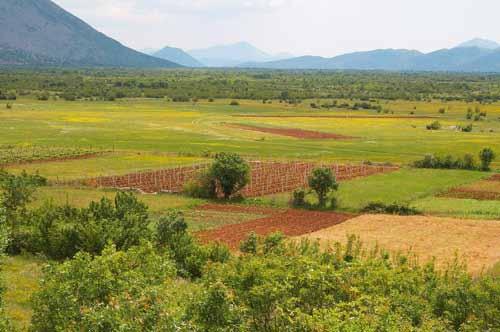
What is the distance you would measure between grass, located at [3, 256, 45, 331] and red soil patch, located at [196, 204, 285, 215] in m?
22.7

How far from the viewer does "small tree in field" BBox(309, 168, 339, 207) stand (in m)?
53.1

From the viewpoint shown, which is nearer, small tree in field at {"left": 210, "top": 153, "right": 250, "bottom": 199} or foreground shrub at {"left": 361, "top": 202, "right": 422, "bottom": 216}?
foreground shrub at {"left": 361, "top": 202, "right": 422, "bottom": 216}

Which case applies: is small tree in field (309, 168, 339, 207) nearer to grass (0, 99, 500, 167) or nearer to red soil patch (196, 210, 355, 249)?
red soil patch (196, 210, 355, 249)

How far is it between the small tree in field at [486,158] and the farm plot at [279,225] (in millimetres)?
28864

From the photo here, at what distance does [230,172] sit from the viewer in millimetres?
56125

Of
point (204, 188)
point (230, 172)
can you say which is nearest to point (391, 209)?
point (230, 172)

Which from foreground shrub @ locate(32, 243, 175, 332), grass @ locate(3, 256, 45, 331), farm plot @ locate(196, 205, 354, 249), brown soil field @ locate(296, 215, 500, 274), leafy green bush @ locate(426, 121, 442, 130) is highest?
foreground shrub @ locate(32, 243, 175, 332)

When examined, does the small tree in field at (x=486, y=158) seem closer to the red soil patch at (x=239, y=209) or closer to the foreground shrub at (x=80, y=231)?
the red soil patch at (x=239, y=209)

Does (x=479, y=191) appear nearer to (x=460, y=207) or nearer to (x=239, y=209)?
(x=460, y=207)

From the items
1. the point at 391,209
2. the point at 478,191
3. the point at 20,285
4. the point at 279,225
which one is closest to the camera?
the point at 20,285

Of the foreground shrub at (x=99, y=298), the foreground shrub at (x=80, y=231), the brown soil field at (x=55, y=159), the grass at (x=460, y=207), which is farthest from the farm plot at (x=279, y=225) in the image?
the brown soil field at (x=55, y=159)

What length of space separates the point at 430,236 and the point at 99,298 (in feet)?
101

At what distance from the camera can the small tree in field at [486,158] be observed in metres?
72.1

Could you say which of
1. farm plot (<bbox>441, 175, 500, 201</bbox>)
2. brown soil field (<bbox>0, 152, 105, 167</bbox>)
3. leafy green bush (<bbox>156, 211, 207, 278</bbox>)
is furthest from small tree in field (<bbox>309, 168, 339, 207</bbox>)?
brown soil field (<bbox>0, 152, 105, 167</bbox>)
